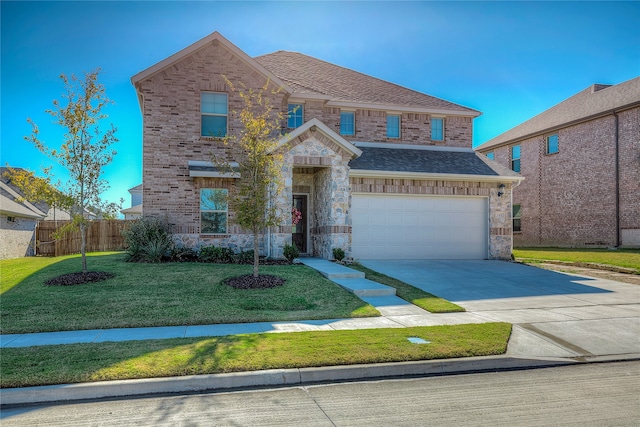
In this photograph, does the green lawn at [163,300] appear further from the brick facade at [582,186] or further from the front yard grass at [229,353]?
the brick facade at [582,186]

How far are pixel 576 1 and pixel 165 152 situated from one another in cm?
1483

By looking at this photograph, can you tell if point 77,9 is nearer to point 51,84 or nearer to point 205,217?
point 51,84

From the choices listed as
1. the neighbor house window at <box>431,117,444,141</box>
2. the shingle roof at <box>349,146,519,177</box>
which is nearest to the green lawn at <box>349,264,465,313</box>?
the shingle roof at <box>349,146,519,177</box>

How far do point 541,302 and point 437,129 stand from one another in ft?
A: 38.5

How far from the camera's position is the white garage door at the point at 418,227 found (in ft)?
55.4

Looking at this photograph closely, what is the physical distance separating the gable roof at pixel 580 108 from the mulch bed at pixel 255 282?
792 inches

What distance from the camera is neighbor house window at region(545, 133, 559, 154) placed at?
2638 cm

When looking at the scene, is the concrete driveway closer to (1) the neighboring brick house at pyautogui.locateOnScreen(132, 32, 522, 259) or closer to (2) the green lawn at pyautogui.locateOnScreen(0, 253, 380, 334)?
(1) the neighboring brick house at pyautogui.locateOnScreen(132, 32, 522, 259)


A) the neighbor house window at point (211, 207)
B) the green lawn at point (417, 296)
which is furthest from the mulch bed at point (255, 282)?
the neighbor house window at point (211, 207)

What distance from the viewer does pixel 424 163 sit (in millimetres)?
18156

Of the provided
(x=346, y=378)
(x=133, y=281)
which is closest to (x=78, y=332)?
(x=133, y=281)

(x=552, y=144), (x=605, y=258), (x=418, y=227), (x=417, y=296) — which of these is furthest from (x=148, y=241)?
(x=552, y=144)

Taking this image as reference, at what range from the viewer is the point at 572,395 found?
5145mm

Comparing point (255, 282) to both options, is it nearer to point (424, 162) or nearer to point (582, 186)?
point (424, 162)
